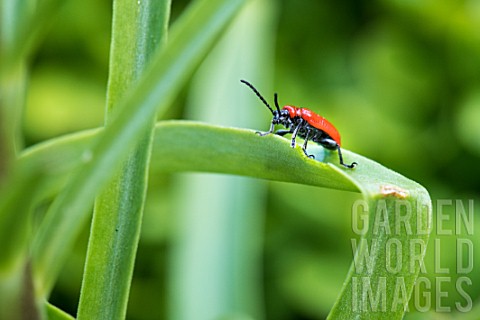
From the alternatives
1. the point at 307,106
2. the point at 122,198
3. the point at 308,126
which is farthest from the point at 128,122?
the point at 307,106

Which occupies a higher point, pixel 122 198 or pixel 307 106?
pixel 307 106

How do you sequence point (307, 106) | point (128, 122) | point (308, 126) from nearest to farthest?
point (128, 122) → point (308, 126) → point (307, 106)

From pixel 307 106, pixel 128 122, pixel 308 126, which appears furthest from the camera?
pixel 307 106

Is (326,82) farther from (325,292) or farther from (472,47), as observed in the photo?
(325,292)

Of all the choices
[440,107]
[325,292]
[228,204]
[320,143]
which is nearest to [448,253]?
[325,292]

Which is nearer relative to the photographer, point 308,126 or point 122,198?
point 122,198

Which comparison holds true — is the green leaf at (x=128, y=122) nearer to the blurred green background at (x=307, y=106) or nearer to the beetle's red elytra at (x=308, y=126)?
the beetle's red elytra at (x=308, y=126)

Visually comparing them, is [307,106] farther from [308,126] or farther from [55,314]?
[55,314]
